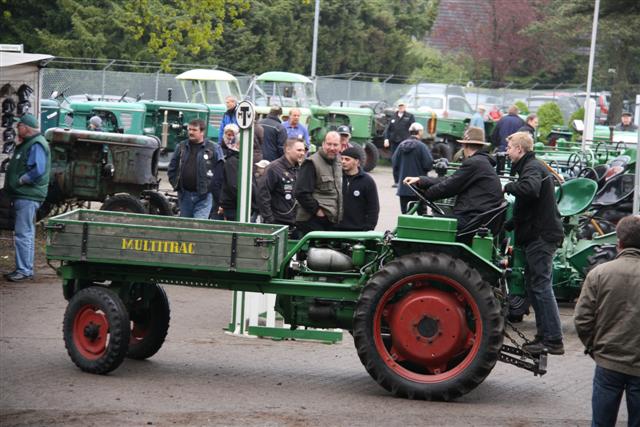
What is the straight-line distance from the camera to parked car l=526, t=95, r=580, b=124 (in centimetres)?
4494

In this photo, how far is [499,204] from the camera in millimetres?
9758

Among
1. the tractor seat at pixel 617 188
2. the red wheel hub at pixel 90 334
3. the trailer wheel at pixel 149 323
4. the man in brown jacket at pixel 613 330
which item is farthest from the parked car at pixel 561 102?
the man in brown jacket at pixel 613 330

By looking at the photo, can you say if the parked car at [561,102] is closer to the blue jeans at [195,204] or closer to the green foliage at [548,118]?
the green foliage at [548,118]

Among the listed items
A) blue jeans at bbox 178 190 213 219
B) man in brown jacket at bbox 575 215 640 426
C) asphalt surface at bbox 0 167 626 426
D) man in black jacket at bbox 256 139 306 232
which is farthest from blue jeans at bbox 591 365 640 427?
blue jeans at bbox 178 190 213 219

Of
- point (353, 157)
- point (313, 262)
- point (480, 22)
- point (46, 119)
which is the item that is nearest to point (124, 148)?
point (353, 157)

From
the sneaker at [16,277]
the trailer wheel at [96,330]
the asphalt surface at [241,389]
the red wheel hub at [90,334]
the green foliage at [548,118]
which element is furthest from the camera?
the green foliage at [548,118]

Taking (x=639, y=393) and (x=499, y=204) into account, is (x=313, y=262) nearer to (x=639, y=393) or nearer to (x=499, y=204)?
(x=499, y=204)

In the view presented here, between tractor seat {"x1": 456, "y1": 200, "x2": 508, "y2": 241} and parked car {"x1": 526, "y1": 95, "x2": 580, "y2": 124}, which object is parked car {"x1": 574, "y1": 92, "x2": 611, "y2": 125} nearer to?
parked car {"x1": 526, "y1": 95, "x2": 580, "y2": 124}

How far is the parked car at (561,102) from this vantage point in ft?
147

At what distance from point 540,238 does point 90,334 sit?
3.77 m

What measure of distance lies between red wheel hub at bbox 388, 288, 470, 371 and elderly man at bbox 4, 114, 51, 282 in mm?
5928

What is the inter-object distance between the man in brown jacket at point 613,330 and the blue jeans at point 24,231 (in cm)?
807

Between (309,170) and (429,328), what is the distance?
2950 millimetres

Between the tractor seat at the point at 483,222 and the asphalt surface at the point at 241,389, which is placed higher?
the tractor seat at the point at 483,222
